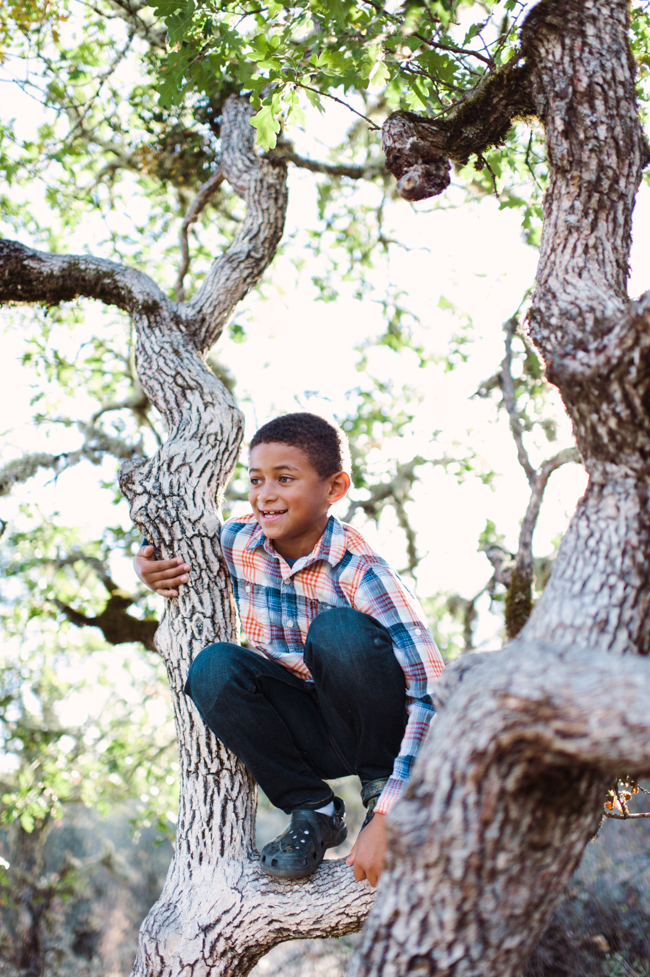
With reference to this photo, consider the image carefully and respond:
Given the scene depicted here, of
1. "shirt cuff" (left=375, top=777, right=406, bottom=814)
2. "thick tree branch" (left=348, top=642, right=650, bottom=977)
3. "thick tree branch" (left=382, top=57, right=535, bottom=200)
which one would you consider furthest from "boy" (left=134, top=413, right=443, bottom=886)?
"thick tree branch" (left=382, top=57, right=535, bottom=200)

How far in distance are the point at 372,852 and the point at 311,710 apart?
2.09ft

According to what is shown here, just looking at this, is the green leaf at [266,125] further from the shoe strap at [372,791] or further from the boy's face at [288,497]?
the shoe strap at [372,791]

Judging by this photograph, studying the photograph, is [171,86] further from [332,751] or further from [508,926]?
[508,926]

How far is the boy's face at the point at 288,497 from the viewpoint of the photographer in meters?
2.51

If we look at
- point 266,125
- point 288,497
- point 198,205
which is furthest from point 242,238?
point 288,497

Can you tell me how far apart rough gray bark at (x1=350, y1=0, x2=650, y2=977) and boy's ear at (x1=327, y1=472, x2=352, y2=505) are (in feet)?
3.94

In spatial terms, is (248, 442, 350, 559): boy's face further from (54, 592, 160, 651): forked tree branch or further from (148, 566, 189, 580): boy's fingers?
(54, 592, 160, 651): forked tree branch

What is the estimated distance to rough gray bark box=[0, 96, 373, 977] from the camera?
A: 203cm

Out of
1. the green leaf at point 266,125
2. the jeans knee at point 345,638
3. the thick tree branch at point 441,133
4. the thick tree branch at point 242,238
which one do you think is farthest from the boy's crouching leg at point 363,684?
the thick tree branch at point 242,238

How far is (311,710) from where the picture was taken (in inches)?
95.0

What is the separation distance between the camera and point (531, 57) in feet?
7.04

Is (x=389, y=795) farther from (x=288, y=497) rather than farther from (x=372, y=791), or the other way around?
(x=288, y=497)

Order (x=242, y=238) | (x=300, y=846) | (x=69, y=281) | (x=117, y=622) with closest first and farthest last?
(x=300, y=846)
(x=69, y=281)
(x=242, y=238)
(x=117, y=622)

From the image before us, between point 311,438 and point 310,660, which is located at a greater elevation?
point 311,438
